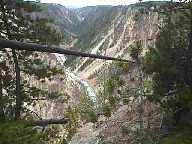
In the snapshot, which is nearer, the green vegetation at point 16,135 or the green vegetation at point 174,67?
the green vegetation at point 16,135

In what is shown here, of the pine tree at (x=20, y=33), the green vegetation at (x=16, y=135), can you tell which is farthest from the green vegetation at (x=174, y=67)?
the green vegetation at (x=16, y=135)

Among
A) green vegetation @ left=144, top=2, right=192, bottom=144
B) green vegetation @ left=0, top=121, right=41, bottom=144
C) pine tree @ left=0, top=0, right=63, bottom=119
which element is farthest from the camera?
green vegetation @ left=144, top=2, right=192, bottom=144

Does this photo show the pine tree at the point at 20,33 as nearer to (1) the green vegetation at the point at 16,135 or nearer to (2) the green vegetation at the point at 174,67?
(2) the green vegetation at the point at 174,67

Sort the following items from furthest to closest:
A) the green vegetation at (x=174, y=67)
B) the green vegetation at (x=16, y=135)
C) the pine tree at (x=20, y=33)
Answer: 1. the green vegetation at (x=174, y=67)
2. the pine tree at (x=20, y=33)
3. the green vegetation at (x=16, y=135)

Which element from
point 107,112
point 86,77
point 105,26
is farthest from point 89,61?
point 107,112

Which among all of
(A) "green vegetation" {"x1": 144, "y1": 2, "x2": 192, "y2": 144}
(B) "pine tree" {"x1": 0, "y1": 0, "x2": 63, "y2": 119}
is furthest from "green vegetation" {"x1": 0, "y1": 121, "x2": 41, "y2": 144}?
(A) "green vegetation" {"x1": 144, "y1": 2, "x2": 192, "y2": 144}

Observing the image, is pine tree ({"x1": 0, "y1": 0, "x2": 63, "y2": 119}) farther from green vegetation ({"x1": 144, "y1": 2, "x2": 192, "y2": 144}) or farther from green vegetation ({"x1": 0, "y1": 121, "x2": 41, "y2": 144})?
green vegetation ({"x1": 0, "y1": 121, "x2": 41, "y2": 144})

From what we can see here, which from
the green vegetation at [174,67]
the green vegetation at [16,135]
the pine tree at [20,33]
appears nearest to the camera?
the green vegetation at [16,135]

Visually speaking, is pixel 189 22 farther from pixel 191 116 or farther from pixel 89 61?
pixel 89 61

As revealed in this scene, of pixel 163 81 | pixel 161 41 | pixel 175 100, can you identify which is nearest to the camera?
pixel 175 100

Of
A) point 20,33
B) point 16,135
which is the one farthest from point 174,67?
point 16,135

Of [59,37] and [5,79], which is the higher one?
[59,37]
